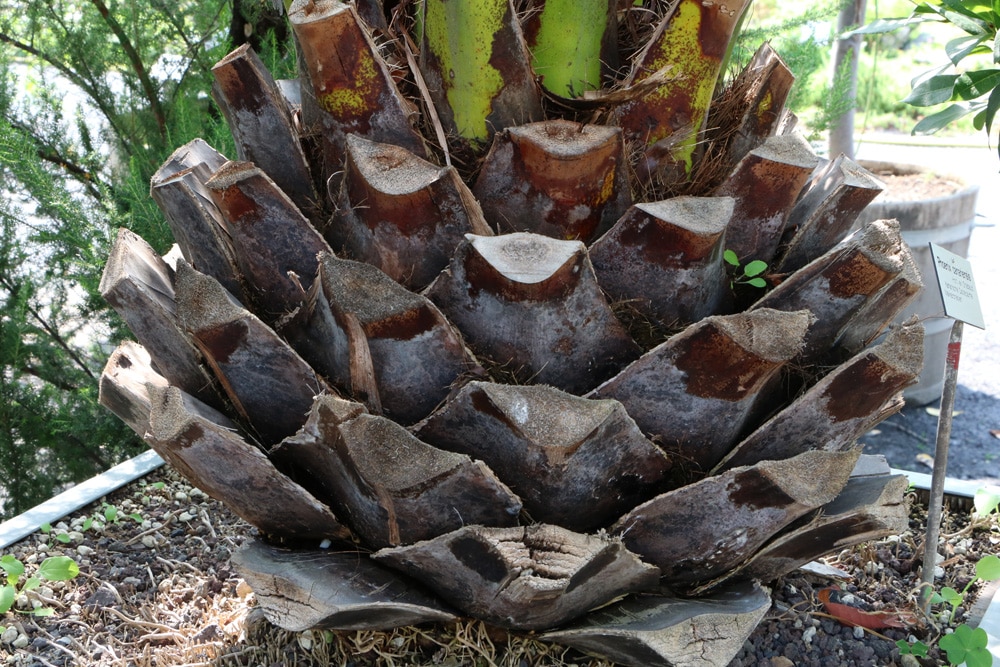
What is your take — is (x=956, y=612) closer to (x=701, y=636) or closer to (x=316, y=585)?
(x=701, y=636)

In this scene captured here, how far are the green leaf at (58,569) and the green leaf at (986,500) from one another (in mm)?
1569

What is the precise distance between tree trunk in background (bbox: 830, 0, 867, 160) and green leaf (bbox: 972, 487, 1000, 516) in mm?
1777

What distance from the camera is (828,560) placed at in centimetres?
149

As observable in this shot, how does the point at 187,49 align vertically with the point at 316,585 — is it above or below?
above

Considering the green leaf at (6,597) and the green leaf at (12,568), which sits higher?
the green leaf at (12,568)

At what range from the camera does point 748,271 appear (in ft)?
3.05

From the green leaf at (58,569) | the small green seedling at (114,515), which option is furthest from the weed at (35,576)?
the small green seedling at (114,515)

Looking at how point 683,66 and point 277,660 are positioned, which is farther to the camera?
point 277,660

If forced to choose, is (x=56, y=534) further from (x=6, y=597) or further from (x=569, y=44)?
(x=569, y=44)

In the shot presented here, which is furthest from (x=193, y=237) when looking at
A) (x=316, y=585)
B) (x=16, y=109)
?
(x=16, y=109)

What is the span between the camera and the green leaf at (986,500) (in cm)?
151

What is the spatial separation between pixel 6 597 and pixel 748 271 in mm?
1171

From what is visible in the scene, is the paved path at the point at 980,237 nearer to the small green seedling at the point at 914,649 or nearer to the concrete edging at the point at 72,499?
the small green seedling at the point at 914,649

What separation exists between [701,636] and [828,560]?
0.73 meters
